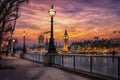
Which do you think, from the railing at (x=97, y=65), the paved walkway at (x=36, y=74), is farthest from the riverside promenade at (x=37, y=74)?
the railing at (x=97, y=65)

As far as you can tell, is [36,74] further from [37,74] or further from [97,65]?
[97,65]

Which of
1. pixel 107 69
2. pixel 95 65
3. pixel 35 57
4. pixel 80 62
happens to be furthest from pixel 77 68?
pixel 35 57

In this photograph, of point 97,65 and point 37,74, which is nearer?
point 97,65

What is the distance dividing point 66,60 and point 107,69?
10.6 metres

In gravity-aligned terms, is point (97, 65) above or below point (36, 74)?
above

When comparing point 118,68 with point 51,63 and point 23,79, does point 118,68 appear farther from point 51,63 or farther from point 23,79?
point 51,63

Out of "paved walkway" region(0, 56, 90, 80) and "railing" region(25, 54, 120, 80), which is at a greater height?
"railing" region(25, 54, 120, 80)

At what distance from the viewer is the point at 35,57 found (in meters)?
46.4

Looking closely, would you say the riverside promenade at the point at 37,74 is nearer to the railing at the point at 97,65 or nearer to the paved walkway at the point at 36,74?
the paved walkway at the point at 36,74

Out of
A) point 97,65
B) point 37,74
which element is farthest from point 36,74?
point 97,65

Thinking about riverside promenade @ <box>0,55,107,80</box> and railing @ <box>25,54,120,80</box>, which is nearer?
railing @ <box>25,54,120,80</box>

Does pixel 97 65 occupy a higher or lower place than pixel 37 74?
higher

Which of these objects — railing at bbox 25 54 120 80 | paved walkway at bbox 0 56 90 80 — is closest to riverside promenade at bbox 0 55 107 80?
paved walkway at bbox 0 56 90 80

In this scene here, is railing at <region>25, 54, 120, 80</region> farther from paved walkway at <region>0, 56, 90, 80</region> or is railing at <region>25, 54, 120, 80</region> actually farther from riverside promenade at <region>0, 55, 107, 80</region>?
paved walkway at <region>0, 56, 90, 80</region>
